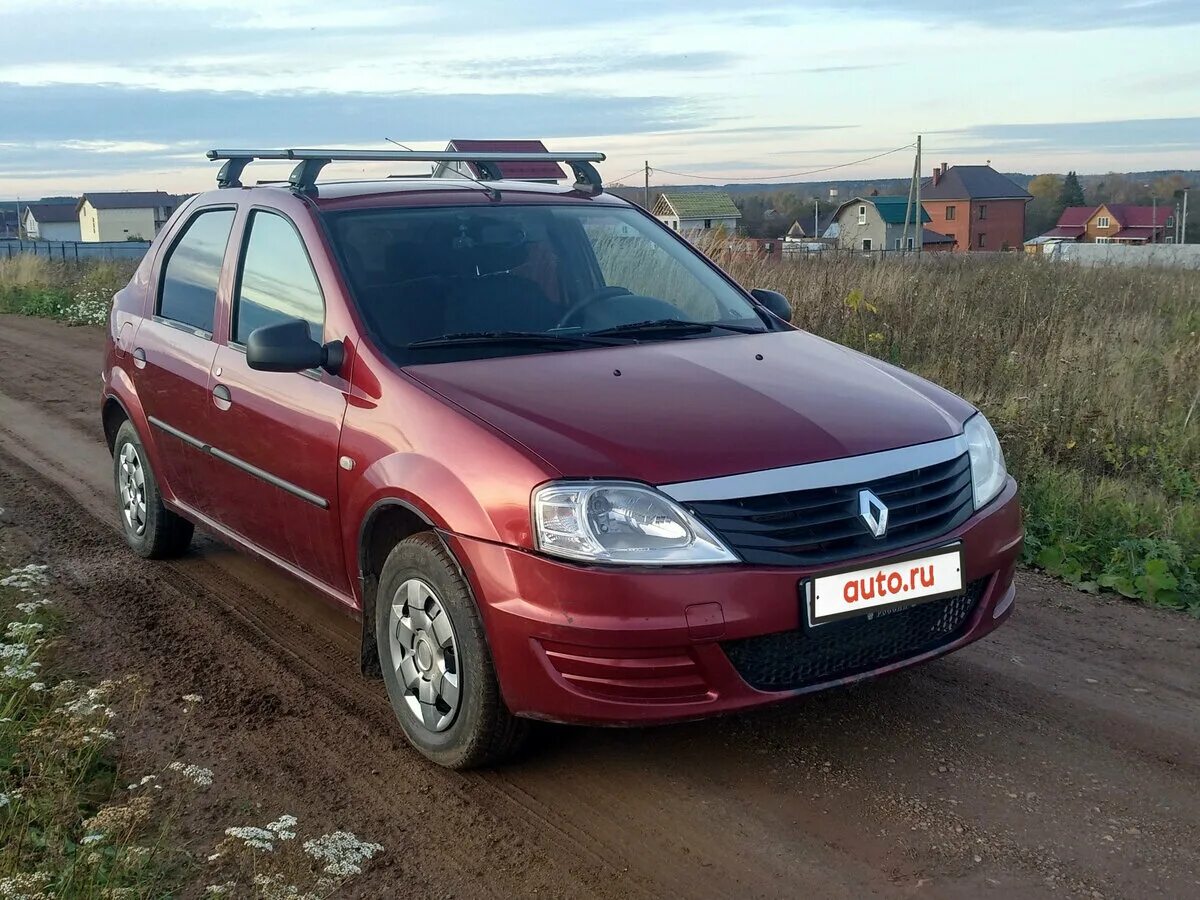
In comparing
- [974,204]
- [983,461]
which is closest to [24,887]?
[983,461]

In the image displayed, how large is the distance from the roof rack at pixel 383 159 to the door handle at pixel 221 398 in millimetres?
850

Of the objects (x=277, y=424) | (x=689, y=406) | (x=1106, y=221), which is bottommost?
(x=277, y=424)

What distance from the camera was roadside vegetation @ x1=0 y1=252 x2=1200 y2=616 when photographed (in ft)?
19.0

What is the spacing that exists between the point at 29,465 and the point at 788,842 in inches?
262

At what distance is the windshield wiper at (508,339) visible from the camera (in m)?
3.91

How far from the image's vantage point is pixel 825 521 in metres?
3.18

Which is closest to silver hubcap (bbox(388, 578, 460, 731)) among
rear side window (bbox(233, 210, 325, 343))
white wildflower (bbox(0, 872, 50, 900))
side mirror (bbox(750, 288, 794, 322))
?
rear side window (bbox(233, 210, 325, 343))

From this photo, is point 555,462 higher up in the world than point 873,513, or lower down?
higher up

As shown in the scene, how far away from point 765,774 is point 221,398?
259 cm

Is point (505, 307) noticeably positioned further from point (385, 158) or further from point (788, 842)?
point (788, 842)

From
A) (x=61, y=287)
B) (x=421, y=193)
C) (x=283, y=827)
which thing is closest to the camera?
(x=283, y=827)

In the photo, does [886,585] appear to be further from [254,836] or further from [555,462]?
[254,836]

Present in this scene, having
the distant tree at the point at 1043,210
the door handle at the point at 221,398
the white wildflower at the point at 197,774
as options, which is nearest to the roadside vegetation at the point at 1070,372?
the door handle at the point at 221,398

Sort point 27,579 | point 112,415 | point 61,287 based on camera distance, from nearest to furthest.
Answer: point 27,579 → point 112,415 → point 61,287
